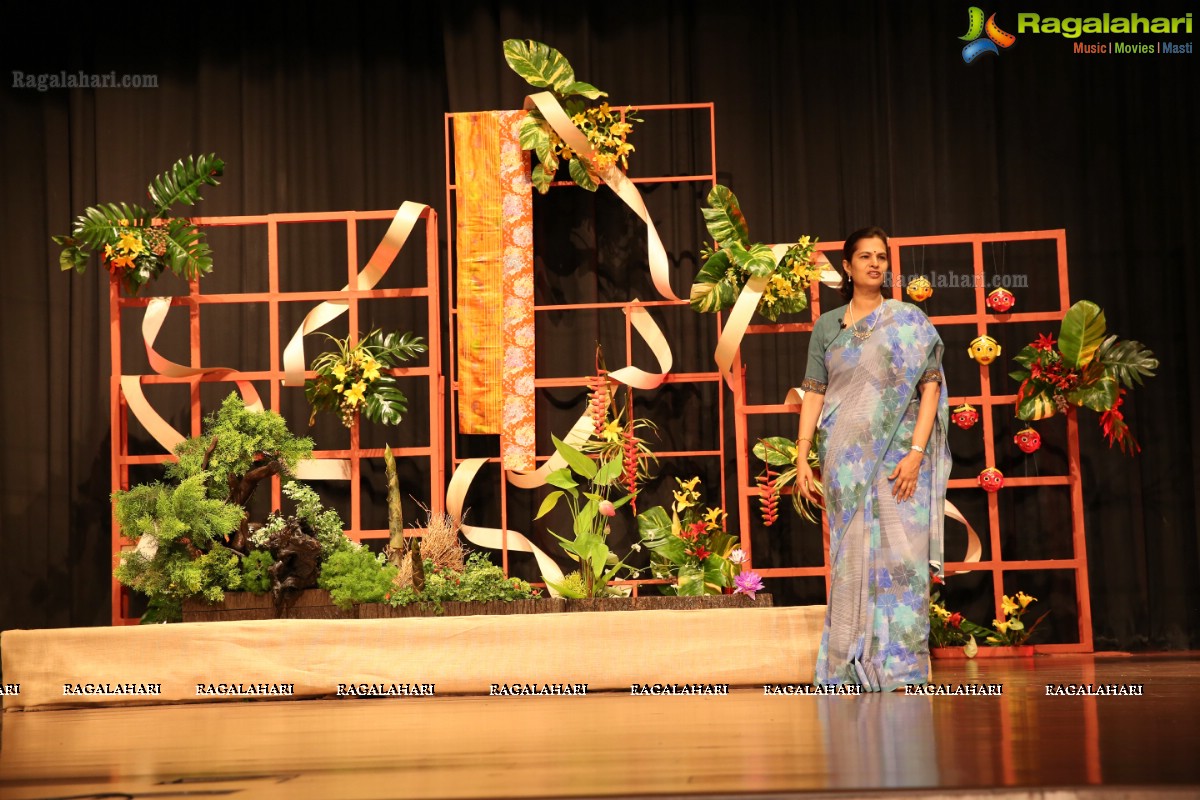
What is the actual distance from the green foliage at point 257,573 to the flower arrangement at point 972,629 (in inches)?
104

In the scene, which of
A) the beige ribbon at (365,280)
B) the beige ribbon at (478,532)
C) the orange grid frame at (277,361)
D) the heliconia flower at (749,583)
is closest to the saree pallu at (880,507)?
the heliconia flower at (749,583)

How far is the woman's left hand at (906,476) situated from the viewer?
12.0 feet

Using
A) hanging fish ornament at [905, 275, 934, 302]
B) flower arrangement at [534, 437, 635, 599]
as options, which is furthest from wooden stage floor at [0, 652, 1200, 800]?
hanging fish ornament at [905, 275, 934, 302]

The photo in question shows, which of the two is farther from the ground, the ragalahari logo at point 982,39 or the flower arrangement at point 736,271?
the ragalahari logo at point 982,39

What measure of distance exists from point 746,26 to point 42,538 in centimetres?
409

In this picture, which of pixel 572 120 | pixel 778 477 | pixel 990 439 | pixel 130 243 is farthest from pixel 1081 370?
pixel 130 243

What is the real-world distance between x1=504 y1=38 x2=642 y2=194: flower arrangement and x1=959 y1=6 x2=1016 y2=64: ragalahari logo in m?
1.66

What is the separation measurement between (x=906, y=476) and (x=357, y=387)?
2319 millimetres

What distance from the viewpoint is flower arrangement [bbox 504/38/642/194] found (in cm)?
510

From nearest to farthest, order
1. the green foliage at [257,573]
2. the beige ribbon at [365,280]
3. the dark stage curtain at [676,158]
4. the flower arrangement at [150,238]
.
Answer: the green foliage at [257,573] → the flower arrangement at [150,238] → the beige ribbon at [365,280] → the dark stage curtain at [676,158]

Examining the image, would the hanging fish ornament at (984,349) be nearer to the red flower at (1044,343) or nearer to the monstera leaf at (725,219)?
the red flower at (1044,343)

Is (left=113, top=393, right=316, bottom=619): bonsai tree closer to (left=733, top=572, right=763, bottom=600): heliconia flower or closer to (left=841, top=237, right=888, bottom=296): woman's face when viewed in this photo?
(left=733, top=572, right=763, bottom=600): heliconia flower

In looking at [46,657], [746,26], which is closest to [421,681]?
[46,657]

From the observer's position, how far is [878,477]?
12.1 feet
